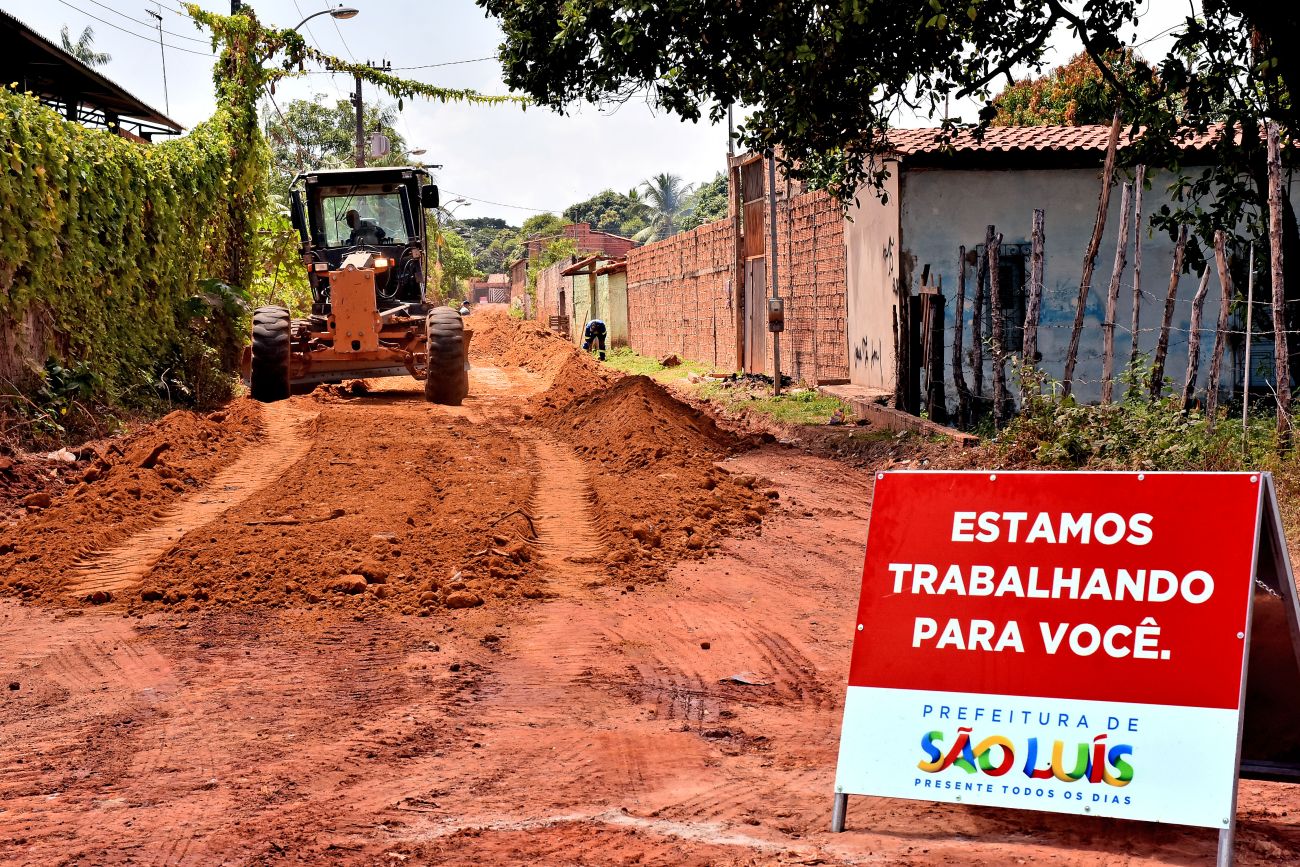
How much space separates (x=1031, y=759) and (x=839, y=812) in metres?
0.59

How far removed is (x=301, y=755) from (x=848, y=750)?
2066 millimetres

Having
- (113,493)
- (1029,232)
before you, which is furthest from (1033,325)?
(113,493)

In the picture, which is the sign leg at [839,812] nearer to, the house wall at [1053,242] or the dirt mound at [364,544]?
the dirt mound at [364,544]


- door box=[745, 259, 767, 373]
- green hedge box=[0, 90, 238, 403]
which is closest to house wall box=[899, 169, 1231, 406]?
door box=[745, 259, 767, 373]

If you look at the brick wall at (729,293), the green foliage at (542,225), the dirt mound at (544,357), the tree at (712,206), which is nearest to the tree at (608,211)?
the green foliage at (542,225)

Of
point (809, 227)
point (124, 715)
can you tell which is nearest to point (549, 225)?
point (809, 227)

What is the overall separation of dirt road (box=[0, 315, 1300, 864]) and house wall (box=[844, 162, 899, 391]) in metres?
5.97

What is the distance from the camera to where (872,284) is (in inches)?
692

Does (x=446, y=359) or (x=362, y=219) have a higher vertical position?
(x=362, y=219)

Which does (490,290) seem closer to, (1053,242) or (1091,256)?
(1053,242)

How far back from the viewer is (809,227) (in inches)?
793

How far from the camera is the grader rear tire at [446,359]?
1727 centimetres

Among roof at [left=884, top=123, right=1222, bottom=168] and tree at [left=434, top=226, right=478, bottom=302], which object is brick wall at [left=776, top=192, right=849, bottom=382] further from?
tree at [left=434, top=226, right=478, bottom=302]

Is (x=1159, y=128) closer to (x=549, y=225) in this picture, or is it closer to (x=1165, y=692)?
(x=1165, y=692)
